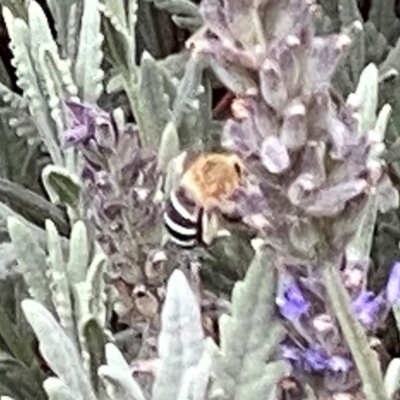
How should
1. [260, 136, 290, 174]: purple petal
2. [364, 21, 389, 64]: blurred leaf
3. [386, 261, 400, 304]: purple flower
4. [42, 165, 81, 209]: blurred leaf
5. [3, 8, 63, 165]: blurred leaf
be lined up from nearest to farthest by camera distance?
[260, 136, 290, 174]: purple petal → [386, 261, 400, 304]: purple flower → [42, 165, 81, 209]: blurred leaf → [3, 8, 63, 165]: blurred leaf → [364, 21, 389, 64]: blurred leaf

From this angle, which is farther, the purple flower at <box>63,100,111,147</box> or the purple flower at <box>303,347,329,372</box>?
the purple flower at <box>63,100,111,147</box>

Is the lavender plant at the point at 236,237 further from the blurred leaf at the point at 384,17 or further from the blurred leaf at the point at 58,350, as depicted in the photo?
the blurred leaf at the point at 384,17

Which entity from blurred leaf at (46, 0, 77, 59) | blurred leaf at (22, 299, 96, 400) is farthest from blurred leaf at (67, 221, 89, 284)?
blurred leaf at (46, 0, 77, 59)

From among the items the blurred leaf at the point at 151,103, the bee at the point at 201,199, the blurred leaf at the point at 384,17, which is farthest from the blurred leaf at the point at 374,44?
the bee at the point at 201,199

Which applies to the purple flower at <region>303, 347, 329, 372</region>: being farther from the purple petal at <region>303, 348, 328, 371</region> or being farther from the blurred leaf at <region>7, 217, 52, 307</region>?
the blurred leaf at <region>7, 217, 52, 307</region>

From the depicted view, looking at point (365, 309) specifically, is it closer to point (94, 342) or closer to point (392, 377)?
point (392, 377)

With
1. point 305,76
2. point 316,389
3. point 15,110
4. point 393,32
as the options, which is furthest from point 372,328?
point 393,32

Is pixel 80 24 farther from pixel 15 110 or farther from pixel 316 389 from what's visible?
pixel 316 389
